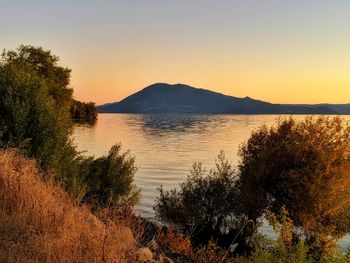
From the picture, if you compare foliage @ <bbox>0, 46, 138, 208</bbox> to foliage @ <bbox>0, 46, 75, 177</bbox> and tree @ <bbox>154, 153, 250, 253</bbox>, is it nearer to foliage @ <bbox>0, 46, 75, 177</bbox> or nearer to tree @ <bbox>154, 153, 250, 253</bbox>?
foliage @ <bbox>0, 46, 75, 177</bbox>

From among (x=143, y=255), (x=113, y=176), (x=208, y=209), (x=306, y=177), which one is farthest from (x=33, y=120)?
(x=143, y=255)

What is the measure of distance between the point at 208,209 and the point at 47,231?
1967 centimetres

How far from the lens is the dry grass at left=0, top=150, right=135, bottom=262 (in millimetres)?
8617

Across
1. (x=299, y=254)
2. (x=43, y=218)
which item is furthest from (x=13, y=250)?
(x=299, y=254)

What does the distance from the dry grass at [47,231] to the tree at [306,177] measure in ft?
59.7

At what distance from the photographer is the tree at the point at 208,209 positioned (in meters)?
28.2

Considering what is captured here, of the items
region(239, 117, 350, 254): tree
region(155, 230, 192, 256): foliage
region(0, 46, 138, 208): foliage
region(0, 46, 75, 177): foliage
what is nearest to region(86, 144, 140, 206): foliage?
region(0, 46, 138, 208): foliage

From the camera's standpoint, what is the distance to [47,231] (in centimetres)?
1012

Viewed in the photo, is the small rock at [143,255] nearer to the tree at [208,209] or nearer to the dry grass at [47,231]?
the dry grass at [47,231]

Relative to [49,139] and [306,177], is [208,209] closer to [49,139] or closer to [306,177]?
[306,177]

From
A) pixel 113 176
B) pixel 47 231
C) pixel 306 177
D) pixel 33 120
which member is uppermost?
pixel 33 120

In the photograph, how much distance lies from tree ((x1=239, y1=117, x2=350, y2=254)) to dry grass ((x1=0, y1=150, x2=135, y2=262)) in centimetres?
1820

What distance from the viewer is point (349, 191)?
92.6 feet

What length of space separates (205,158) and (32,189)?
6380 centimetres
